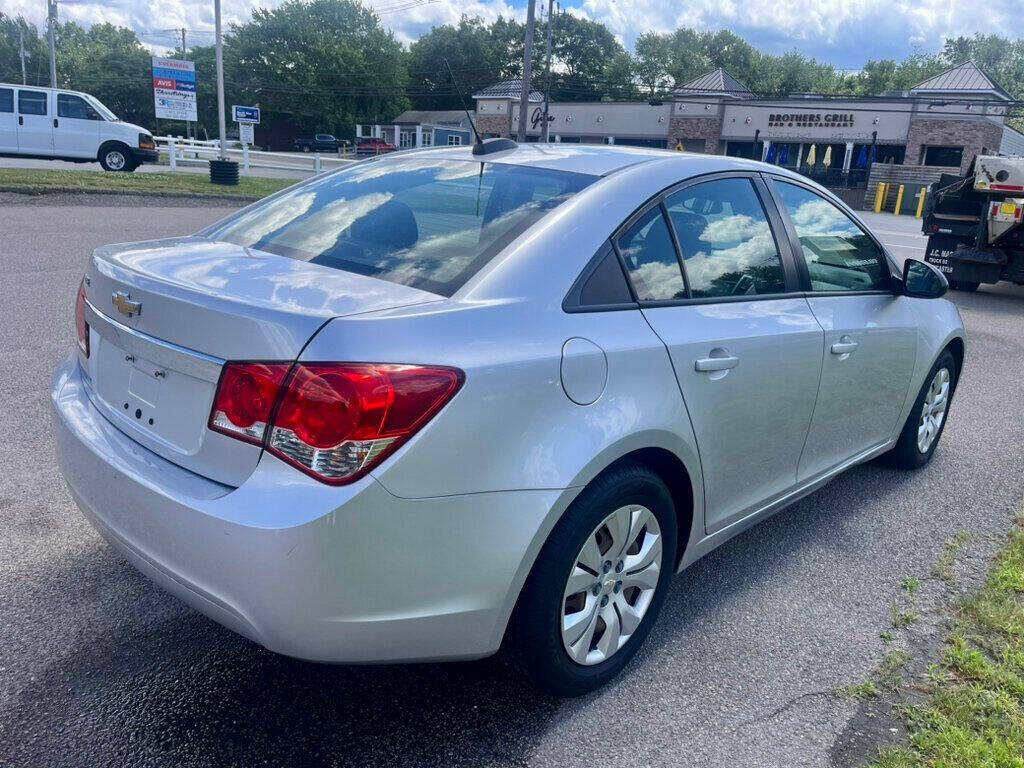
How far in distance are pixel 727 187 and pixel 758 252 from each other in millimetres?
283

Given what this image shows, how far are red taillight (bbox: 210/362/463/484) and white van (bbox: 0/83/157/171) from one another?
2298 centimetres

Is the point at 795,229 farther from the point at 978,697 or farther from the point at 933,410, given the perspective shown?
the point at 933,410

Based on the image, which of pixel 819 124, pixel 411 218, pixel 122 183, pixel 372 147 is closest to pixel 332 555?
pixel 411 218

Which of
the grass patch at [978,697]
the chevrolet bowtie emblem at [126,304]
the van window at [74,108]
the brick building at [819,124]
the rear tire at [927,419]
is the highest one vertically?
the brick building at [819,124]

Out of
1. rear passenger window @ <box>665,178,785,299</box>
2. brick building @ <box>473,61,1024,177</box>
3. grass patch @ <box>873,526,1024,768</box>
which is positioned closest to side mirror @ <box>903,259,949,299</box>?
rear passenger window @ <box>665,178,785,299</box>

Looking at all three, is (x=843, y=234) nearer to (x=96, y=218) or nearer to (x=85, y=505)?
(x=85, y=505)

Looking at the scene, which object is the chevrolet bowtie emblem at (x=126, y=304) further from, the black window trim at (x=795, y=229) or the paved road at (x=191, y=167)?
the paved road at (x=191, y=167)

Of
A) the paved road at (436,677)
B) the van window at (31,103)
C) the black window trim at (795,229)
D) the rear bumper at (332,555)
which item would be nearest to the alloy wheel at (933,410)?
the paved road at (436,677)

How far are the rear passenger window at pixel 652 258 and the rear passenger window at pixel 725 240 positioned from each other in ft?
0.22

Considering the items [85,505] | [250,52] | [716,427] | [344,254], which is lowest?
[85,505]

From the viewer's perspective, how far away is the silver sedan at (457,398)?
6.64 feet

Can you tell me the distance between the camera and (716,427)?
2852mm

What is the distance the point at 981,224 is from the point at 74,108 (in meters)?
21.1

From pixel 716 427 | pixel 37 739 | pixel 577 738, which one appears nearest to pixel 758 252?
pixel 716 427
